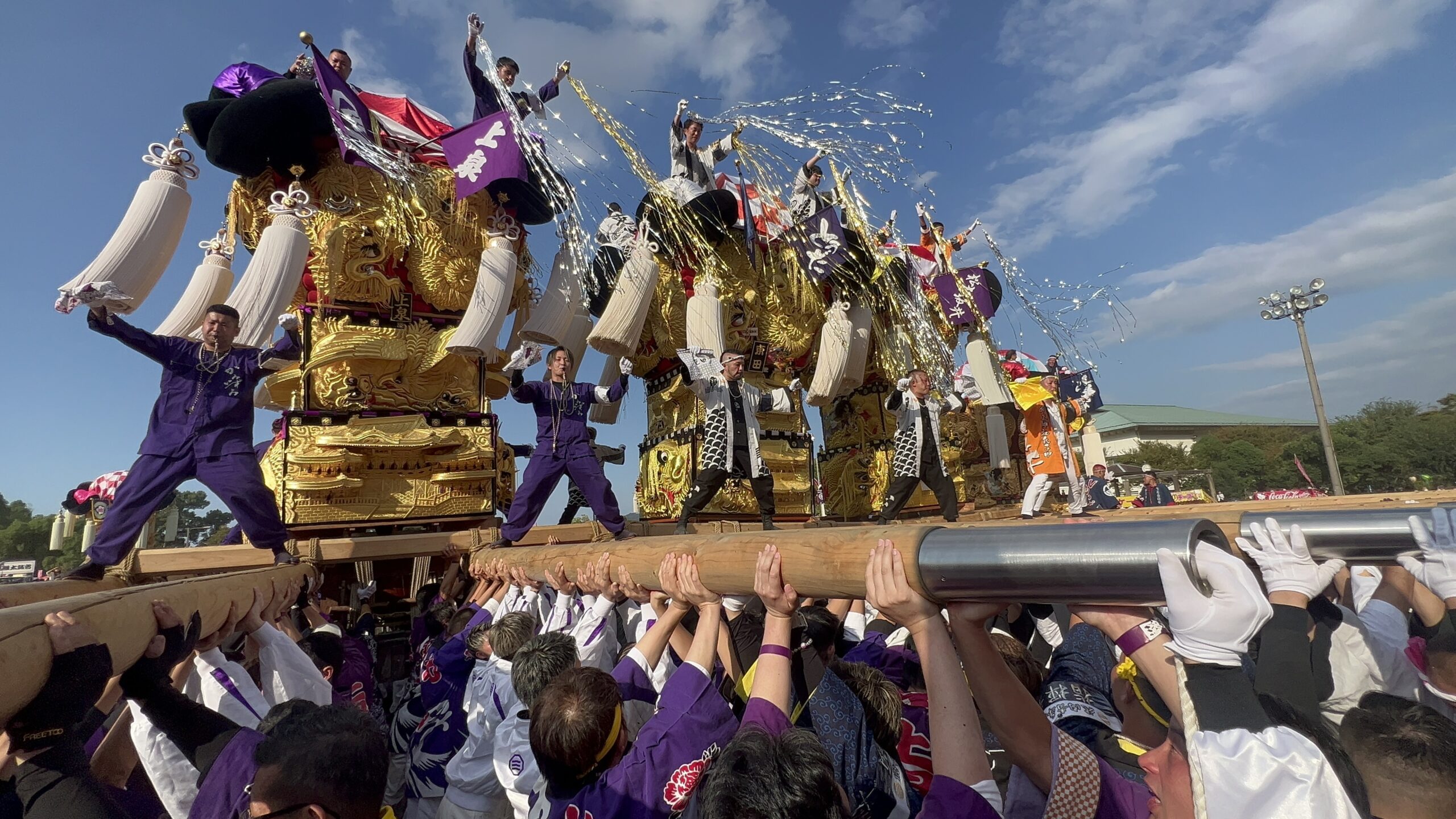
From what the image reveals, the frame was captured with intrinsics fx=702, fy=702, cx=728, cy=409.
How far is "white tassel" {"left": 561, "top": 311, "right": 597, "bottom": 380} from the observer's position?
708 cm

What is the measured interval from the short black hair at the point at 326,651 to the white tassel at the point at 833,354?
537 cm

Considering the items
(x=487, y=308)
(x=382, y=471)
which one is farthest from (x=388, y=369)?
(x=487, y=308)

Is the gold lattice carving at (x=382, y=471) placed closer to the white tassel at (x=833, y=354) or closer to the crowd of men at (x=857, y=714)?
the crowd of men at (x=857, y=714)

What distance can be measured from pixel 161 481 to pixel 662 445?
180 inches

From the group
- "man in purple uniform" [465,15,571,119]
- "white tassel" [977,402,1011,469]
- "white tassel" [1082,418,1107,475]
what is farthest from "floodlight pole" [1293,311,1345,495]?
"man in purple uniform" [465,15,571,119]

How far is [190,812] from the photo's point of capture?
4.29 ft

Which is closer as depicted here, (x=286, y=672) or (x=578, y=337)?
(x=286, y=672)

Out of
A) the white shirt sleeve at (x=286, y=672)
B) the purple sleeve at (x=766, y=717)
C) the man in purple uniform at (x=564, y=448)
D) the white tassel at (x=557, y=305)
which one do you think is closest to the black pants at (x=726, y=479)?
the man in purple uniform at (x=564, y=448)

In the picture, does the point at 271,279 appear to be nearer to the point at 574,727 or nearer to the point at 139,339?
the point at 139,339

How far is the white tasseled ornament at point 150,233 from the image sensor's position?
404 cm

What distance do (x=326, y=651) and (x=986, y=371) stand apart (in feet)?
22.5

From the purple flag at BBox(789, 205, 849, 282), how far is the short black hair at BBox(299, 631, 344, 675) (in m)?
5.40

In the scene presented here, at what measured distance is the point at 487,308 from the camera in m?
5.37

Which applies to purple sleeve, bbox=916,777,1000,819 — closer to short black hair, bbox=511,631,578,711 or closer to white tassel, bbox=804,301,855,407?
short black hair, bbox=511,631,578,711
